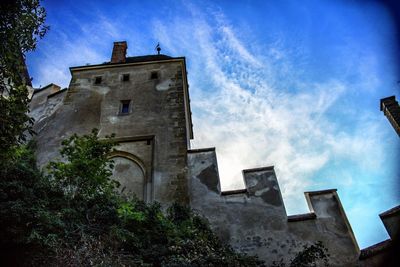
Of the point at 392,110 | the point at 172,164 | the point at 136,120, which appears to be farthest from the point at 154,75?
the point at 392,110

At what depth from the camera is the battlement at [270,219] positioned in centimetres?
904

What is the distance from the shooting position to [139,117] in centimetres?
1370

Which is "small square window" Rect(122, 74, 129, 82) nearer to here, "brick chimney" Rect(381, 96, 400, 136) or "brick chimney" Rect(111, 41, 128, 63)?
"brick chimney" Rect(111, 41, 128, 63)

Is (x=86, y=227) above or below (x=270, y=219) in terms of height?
below

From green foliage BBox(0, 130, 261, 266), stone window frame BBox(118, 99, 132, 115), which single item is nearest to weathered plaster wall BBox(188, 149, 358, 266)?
green foliage BBox(0, 130, 261, 266)

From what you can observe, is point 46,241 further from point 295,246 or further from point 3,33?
point 295,246

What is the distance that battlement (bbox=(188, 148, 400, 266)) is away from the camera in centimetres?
904

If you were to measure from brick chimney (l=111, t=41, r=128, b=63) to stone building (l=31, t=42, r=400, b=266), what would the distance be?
267 millimetres

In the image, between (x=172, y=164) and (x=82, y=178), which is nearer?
(x=82, y=178)

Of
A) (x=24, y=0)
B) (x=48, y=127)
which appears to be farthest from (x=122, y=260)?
(x=48, y=127)

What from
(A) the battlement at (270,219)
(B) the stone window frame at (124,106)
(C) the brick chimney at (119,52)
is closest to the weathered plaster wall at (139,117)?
(B) the stone window frame at (124,106)

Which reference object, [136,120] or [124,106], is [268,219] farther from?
[124,106]

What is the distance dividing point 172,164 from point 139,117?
3.22m

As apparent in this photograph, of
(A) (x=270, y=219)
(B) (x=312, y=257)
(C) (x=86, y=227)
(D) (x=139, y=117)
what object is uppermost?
(D) (x=139, y=117)
